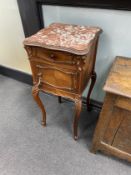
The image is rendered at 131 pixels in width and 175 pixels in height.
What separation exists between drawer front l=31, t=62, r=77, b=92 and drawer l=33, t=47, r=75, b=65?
0.18 ft

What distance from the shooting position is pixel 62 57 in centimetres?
94

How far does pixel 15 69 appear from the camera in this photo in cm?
204

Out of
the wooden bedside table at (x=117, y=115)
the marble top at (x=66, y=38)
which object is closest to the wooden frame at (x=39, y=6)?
the marble top at (x=66, y=38)

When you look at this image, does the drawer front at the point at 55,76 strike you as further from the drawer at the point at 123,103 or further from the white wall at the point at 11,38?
the white wall at the point at 11,38

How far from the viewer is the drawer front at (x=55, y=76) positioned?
1.01 metres

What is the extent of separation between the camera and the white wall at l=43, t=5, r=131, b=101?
1099 millimetres

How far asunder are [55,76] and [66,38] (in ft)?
0.82

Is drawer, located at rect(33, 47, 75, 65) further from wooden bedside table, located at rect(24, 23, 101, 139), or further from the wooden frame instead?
the wooden frame

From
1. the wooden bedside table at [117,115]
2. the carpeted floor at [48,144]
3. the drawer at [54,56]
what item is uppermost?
the drawer at [54,56]

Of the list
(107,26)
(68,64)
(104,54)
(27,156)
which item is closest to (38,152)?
(27,156)

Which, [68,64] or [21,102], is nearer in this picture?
[68,64]

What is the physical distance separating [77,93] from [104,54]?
44 centimetres

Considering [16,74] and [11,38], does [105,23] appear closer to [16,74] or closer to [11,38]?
[11,38]

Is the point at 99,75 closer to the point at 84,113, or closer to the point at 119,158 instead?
the point at 84,113
